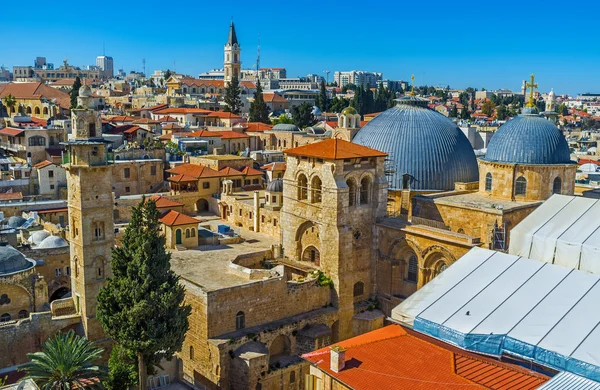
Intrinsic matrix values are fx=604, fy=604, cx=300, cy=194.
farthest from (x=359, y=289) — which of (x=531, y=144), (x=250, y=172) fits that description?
(x=250, y=172)

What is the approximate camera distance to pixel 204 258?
101 ft

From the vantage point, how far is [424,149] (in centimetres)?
3181

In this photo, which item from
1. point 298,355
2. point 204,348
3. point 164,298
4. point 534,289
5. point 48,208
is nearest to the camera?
point 534,289

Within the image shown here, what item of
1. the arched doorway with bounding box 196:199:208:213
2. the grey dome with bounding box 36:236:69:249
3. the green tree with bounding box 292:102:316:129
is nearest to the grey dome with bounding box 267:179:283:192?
the arched doorway with bounding box 196:199:208:213

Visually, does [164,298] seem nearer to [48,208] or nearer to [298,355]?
[298,355]

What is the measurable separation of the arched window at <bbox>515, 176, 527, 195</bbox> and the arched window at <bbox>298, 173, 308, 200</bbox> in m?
10.2

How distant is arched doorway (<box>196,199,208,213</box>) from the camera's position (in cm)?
4434

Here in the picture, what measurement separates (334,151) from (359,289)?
6839 millimetres

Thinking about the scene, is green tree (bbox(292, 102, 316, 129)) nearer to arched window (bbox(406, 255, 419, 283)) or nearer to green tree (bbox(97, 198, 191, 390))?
arched window (bbox(406, 255, 419, 283))

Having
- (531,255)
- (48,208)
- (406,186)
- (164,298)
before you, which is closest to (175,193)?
(48,208)

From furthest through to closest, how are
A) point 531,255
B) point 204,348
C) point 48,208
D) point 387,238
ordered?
point 48,208, point 387,238, point 204,348, point 531,255

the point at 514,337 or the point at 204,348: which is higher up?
the point at 514,337

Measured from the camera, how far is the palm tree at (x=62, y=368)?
19750 millimetres

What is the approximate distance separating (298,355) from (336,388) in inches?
365
